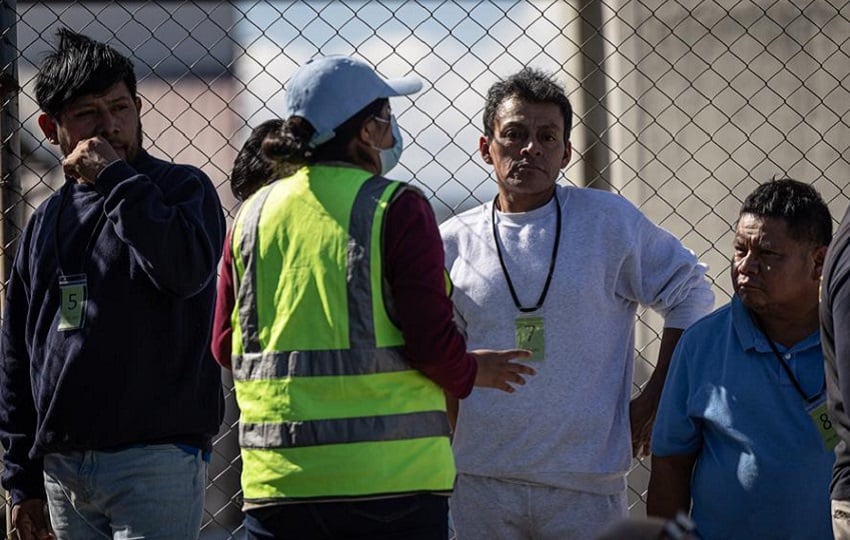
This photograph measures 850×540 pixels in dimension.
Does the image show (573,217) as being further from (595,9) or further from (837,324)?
(595,9)

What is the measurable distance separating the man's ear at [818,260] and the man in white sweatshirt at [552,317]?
0.37 m

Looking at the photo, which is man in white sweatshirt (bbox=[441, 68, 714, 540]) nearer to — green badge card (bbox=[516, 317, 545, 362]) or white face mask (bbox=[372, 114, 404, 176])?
green badge card (bbox=[516, 317, 545, 362])

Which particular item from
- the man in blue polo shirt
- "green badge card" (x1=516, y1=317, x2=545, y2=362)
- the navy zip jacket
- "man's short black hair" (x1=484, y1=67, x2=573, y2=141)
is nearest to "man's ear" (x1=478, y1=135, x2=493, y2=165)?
"man's short black hair" (x1=484, y1=67, x2=573, y2=141)

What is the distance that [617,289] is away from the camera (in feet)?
13.3

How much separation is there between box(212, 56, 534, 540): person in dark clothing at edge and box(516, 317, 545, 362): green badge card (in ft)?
2.92

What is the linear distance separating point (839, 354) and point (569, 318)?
39.5 inches

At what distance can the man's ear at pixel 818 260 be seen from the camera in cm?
382

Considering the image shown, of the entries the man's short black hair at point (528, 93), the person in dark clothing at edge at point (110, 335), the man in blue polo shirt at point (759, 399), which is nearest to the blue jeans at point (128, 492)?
the person in dark clothing at edge at point (110, 335)

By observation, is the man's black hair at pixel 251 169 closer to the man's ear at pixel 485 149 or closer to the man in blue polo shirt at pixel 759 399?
the man's ear at pixel 485 149

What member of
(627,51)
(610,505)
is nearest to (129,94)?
(610,505)

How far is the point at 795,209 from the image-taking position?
12.5 ft

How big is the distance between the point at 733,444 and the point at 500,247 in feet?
2.84

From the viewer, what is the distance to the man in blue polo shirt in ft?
11.9

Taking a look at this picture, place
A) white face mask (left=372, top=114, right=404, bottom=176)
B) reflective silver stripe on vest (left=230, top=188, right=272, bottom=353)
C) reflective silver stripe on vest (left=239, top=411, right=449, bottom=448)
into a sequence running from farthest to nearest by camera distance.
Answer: white face mask (left=372, top=114, right=404, bottom=176), reflective silver stripe on vest (left=230, top=188, right=272, bottom=353), reflective silver stripe on vest (left=239, top=411, right=449, bottom=448)
